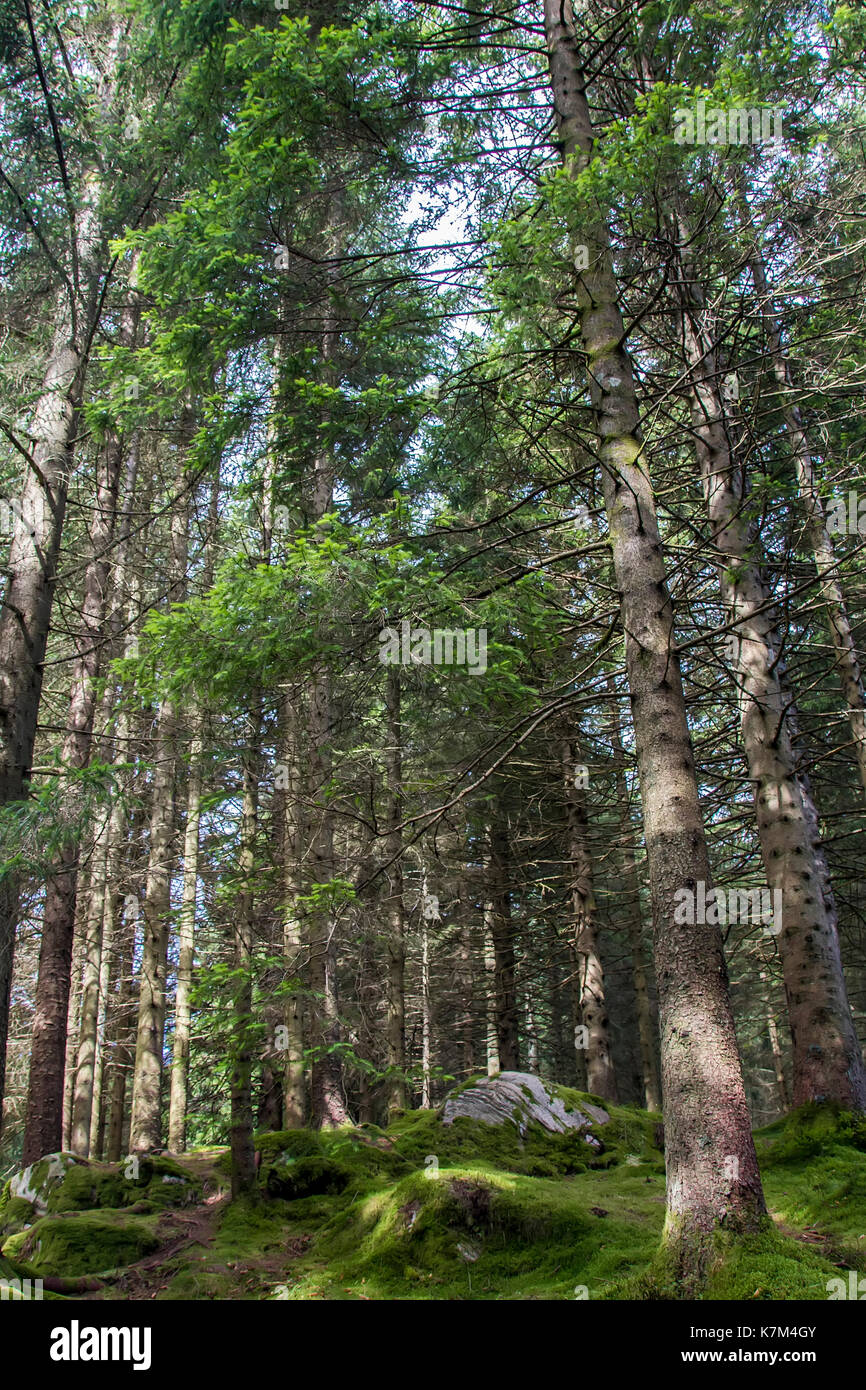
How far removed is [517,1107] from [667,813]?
5.54 m

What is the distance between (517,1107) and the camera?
27.8 ft

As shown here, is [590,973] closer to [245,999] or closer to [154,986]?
[245,999]

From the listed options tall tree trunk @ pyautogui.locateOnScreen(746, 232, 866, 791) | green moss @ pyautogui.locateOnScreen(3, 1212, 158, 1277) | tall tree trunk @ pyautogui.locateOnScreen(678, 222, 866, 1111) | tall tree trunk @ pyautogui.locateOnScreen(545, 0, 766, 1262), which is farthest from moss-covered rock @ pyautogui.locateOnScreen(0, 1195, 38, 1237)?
tall tree trunk @ pyautogui.locateOnScreen(746, 232, 866, 791)

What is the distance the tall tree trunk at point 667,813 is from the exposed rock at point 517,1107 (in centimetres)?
480

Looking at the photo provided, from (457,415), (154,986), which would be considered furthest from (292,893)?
(457,415)

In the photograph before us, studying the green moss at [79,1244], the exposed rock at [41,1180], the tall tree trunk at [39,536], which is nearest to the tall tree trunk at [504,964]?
the exposed rock at [41,1180]

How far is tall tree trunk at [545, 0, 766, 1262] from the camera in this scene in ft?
12.4

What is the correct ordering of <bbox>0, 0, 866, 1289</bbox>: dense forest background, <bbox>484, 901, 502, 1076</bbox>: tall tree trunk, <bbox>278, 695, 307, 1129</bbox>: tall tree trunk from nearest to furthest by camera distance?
<bbox>0, 0, 866, 1289</bbox>: dense forest background
<bbox>278, 695, 307, 1129</bbox>: tall tree trunk
<bbox>484, 901, 502, 1076</bbox>: tall tree trunk

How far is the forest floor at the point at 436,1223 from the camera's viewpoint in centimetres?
445

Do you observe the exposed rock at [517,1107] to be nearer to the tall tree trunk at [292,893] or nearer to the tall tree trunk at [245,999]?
the tall tree trunk at [292,893]

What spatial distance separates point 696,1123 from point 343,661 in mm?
4122

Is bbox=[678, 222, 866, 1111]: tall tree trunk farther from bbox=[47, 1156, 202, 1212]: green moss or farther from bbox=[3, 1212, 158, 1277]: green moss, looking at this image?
bbox=[47, 1156, 202, 1212]: green moss

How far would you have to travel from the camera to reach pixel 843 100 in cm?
853

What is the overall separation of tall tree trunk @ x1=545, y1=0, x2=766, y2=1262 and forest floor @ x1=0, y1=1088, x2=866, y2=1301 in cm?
28
